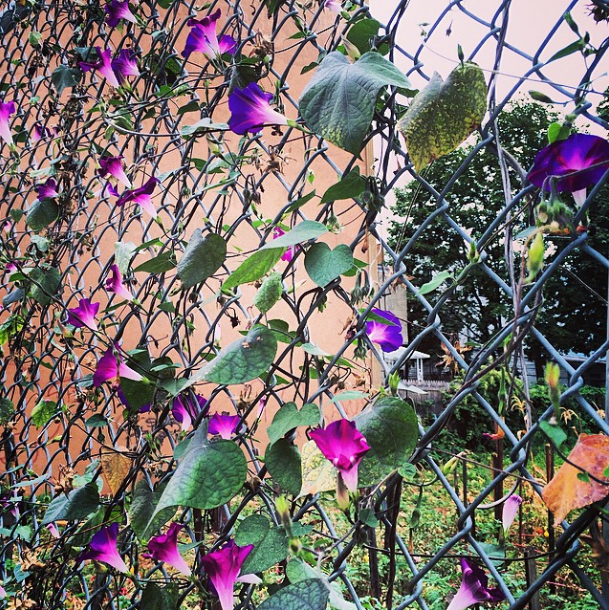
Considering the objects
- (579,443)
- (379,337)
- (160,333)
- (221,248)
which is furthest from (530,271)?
(160,333)

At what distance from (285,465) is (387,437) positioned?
0.13 m

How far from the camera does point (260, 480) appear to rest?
2.19 ft

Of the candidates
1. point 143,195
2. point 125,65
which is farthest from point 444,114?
point 125,65

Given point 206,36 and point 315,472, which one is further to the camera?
point 206,36

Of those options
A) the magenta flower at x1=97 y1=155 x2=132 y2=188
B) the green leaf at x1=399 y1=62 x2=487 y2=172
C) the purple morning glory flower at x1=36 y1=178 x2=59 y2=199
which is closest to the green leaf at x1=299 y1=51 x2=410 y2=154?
the green leaf at x1=399 y1=62 x2=487 y2=172

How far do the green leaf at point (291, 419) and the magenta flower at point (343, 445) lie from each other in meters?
0.06

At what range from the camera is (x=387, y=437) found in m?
0.52

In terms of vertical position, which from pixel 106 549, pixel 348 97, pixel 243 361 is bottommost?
pixel 106 549

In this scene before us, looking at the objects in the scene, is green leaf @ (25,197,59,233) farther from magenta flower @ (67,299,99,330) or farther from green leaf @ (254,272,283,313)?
green leaf @ (254,272,283,313)

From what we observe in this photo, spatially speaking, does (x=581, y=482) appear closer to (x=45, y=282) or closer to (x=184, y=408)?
(x=184, y=408)

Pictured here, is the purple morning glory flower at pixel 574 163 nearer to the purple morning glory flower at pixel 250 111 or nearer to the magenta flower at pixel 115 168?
the purple morning glory flower at pixel 250 111

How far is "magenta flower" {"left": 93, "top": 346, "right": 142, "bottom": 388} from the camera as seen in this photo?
0.84 m

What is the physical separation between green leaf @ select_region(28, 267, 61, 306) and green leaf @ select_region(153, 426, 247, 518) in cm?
75

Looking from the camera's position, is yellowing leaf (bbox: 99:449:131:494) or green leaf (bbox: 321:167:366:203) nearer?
green leaf (bbox: 321:167:366:203)
